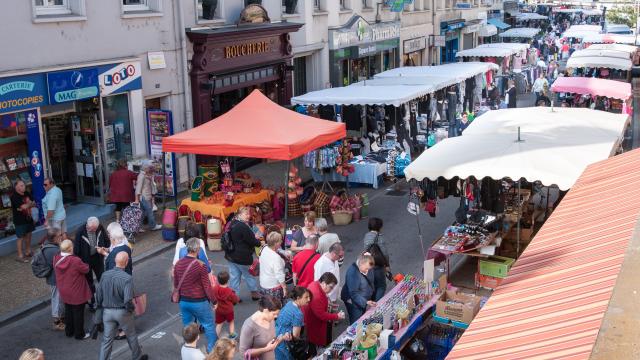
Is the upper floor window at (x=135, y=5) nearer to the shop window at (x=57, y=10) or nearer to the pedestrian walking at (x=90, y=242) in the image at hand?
the shop window at (x=57, y=10)

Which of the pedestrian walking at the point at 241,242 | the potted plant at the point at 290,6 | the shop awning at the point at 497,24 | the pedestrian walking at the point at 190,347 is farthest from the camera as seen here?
the shop awning at the point at 497,24

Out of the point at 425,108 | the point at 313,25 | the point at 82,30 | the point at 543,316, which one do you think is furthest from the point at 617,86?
the point at 543,316

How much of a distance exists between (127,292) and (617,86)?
17588 mm

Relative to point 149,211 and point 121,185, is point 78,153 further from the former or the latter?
point 149,211

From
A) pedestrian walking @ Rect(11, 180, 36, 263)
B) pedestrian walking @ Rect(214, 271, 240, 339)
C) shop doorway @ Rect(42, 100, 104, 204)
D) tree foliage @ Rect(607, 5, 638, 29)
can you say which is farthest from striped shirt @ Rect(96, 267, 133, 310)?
tree foliage @ Rect(607, 5, 638, 29)

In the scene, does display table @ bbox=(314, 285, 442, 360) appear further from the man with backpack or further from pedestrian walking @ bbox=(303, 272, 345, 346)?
the man with backpack

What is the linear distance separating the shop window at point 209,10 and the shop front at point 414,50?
14002mm

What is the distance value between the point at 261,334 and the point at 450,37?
35.3 meters

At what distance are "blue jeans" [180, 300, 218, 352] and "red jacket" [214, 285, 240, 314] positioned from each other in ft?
1.20

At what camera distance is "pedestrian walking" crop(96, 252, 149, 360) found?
26.4 feet

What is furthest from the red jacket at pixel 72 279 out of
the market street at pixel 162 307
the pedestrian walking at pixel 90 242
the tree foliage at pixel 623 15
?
the tree foliage at pixel 623 15

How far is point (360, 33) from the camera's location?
27.3 m

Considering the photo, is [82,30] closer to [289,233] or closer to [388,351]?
[289,233]

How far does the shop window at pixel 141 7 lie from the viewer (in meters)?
15.5
